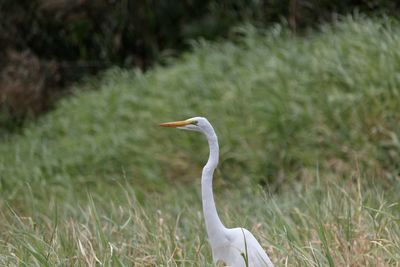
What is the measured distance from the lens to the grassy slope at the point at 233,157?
403 centimetres

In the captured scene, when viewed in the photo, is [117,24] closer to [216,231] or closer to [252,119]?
A: [252,119]

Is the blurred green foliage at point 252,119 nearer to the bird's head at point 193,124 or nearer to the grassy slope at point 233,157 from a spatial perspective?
the grassy slope at point 233,157

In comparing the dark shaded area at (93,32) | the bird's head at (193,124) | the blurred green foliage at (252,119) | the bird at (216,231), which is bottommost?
the dark shaded area at (93,32)

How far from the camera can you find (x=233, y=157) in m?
7.77

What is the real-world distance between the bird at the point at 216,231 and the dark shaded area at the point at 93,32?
26.5ft

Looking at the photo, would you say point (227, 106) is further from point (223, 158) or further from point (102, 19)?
point (102, 19)

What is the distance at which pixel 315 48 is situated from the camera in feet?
28.4

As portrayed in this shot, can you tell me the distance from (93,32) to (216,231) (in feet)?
36.2

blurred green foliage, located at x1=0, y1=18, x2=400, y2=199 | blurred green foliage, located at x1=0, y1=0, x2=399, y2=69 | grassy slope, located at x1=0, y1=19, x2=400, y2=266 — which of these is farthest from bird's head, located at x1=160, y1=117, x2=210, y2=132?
blurred green foliage, located at x1=0, y1=0, x2=399, y2=69

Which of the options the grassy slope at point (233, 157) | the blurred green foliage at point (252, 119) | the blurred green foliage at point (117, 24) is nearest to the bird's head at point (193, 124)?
the grassy slope at point (233, 157)

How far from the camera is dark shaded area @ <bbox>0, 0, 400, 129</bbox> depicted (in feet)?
40.3

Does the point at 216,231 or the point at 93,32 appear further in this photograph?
the point at 93,32

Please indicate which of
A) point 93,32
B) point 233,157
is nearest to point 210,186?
point 233,157

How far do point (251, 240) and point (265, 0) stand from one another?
9047 mm
